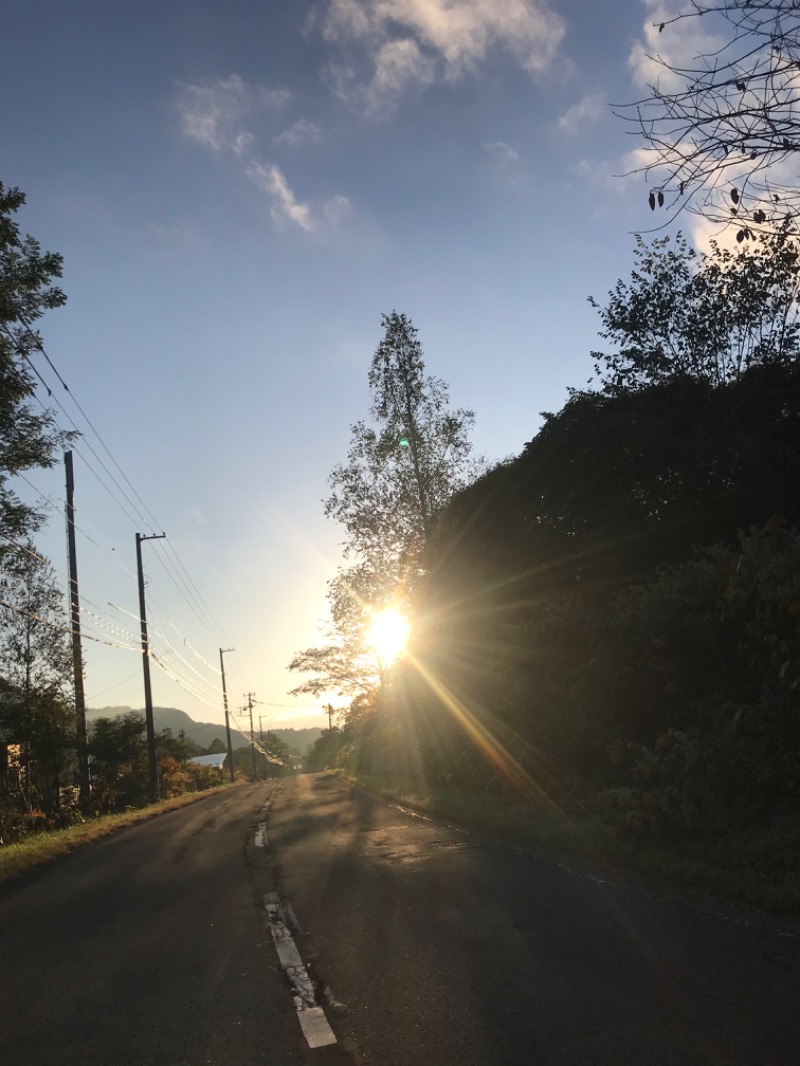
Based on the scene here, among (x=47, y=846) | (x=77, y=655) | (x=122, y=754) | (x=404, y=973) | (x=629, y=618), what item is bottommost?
(x=404, y=973)

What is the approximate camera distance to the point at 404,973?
584 centimetres

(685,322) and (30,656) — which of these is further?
(30,656)

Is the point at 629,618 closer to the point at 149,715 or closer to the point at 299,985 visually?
the point at 299,985

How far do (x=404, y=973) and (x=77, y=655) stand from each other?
25053 mm

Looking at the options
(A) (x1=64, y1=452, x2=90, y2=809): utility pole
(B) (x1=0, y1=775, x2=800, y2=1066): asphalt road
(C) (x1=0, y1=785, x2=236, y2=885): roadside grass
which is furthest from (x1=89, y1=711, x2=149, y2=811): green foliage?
(B) (x1=0, y1=775, x2=800, y2=1066): asphalt road

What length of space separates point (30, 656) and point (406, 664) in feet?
45.9

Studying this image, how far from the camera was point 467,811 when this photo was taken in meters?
15.9

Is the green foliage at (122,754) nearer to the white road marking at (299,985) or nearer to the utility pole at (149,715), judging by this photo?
the utility pole at (149,715)

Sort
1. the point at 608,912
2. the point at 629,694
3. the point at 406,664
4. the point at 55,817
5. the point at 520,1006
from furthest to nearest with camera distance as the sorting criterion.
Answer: the point at 406,664 → the point at 55,817 → the point at 629,694 → the point at 608,912 → the point at 520,1006

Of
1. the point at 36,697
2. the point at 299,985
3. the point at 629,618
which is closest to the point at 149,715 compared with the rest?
the point at 36,697

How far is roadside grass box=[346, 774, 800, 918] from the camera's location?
729cm

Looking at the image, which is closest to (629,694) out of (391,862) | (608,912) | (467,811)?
(467,811)

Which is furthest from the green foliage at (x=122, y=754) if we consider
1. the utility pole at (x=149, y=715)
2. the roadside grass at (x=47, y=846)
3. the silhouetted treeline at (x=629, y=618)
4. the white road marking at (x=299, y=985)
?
the white road marking at (x=299, y=985)

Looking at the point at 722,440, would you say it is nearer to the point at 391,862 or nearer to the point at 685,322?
the point at 685,322
